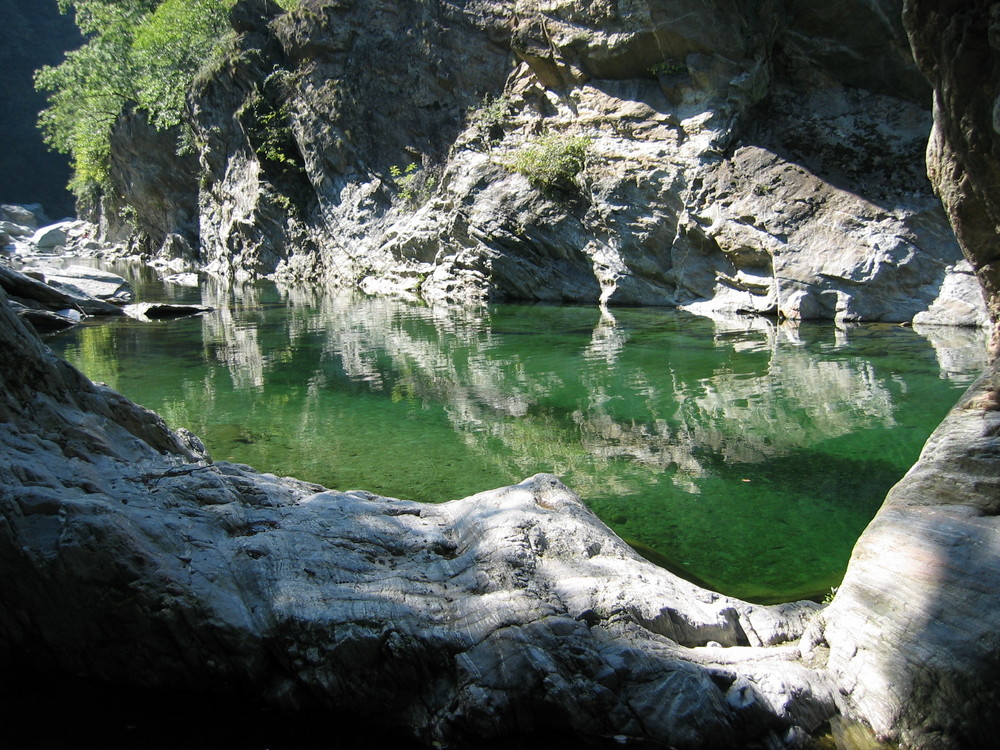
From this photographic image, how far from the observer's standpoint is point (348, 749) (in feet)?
8.37

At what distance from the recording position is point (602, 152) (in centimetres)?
1852

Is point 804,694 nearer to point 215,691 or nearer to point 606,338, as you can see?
point 215,691

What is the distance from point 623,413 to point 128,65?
36082mm

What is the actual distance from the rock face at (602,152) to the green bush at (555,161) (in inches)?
7.4

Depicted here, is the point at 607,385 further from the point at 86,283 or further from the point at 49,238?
the point at 49,238

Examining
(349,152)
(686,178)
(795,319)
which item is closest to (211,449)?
(795,319)

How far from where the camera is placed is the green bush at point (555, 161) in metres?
18.8

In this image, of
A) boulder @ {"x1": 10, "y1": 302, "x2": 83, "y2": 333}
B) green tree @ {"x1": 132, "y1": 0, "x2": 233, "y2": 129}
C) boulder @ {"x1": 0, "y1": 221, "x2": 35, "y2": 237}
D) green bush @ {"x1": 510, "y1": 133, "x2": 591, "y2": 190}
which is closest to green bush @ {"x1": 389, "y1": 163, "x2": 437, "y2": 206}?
green bush @ {"x1": 510, "y1": 133, "x2": 591, "y2": 190}

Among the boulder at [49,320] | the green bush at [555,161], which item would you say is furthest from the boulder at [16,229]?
the green bush at [555,161]

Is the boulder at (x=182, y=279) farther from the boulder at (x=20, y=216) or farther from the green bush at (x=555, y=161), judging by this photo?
the boulder at (x=20, y=216)

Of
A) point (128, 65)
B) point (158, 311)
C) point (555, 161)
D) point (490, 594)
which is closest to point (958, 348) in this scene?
point (490, 594)

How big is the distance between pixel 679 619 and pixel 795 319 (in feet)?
41.9

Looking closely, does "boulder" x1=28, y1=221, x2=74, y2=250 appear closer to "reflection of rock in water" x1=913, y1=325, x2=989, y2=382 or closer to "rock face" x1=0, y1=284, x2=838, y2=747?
"reflection of rock in water" x1=913, y1=325, x2=989, y2=382

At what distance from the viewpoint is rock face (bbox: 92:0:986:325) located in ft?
47.0
